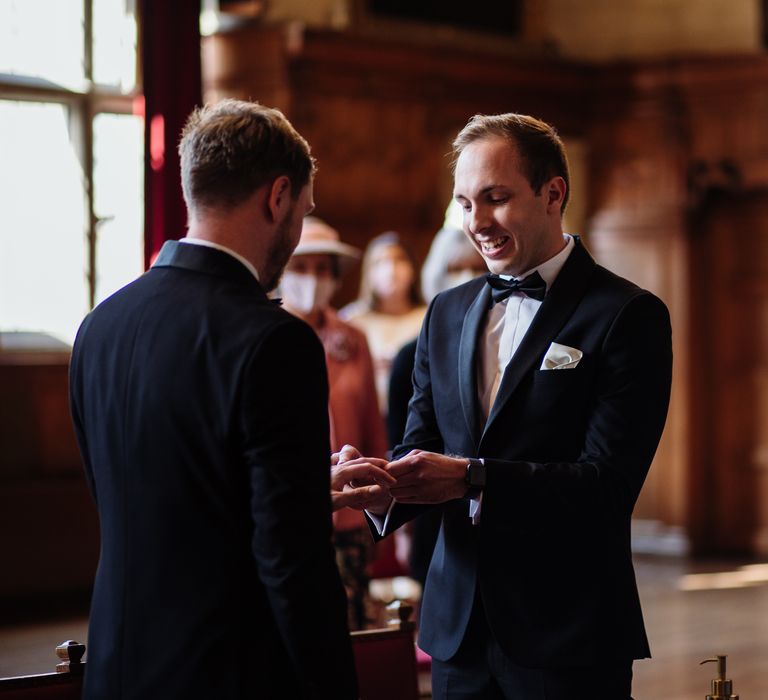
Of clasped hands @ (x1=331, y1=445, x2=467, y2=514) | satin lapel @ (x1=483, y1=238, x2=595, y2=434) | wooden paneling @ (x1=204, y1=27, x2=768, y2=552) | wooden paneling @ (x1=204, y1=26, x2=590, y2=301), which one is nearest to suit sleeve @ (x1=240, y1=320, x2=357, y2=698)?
clasped hands @ (x1=331, y1=445, x2=467, y2=514)

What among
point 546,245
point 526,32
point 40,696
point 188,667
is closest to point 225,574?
point 188,667

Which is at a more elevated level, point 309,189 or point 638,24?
point 638,24

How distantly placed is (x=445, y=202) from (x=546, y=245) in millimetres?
6401

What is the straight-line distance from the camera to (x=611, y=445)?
2.11 m

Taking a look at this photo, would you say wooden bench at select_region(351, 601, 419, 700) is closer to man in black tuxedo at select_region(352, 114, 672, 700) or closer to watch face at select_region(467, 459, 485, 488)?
man in black tuxedo at select_region(352, 114, 672, 700)

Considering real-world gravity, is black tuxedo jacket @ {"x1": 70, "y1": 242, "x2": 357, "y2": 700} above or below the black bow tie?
below

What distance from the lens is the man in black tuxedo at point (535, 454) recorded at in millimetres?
2113

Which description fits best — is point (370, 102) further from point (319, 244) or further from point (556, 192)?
point (556, 192)

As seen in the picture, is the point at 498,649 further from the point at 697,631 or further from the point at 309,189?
the point at 697,631

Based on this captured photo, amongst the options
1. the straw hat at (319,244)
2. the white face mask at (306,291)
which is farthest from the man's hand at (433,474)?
the straw hat at (319,244)

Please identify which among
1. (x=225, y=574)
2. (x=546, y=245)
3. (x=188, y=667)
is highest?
(x=546, y=245)

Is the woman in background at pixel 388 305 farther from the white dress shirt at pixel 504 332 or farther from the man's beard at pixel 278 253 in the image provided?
the man's beard at pixel 278 253

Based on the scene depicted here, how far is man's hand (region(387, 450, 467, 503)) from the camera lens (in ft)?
6.88

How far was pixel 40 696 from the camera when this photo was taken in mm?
2107
